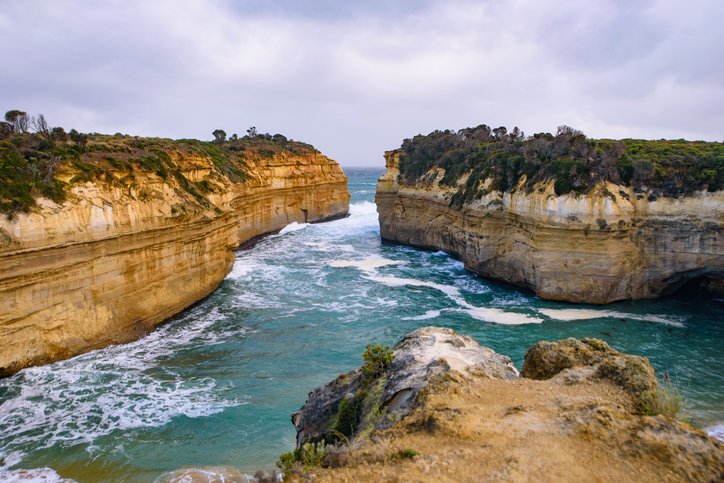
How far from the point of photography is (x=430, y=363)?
712 cm

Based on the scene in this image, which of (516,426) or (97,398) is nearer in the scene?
(516,426)

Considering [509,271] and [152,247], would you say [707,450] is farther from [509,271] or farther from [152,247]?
[509,271]

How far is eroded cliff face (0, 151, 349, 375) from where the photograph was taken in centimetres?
1153

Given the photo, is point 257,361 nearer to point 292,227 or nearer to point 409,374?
point 409,374

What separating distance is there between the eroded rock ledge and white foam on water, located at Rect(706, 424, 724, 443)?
4.70 meters

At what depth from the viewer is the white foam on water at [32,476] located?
815 centimetres

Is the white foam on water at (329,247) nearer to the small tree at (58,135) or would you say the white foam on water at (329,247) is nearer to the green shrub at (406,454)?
the small tree at (58,135)

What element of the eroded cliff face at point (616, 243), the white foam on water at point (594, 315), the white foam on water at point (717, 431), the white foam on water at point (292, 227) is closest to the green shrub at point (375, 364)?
the white foam on water at point (717, 431)

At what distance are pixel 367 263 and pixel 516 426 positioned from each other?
22.2 meters

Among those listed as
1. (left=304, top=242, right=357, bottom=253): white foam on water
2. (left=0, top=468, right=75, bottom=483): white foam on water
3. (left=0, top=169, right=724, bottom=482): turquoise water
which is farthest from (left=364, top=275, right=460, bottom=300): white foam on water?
(left=0, top=468, right=75, bottom=483): white foam on water

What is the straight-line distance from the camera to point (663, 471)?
14.1 feet

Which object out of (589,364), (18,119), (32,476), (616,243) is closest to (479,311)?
(616,243)

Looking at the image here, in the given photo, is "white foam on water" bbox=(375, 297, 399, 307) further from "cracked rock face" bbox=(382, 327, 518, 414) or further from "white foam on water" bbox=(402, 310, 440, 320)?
"cracked rock face" bbox=(382, 327, 518, 414)

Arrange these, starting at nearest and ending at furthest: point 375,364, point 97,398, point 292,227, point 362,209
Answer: point 375,364
point 97,398
point 292,227
point 362,209
